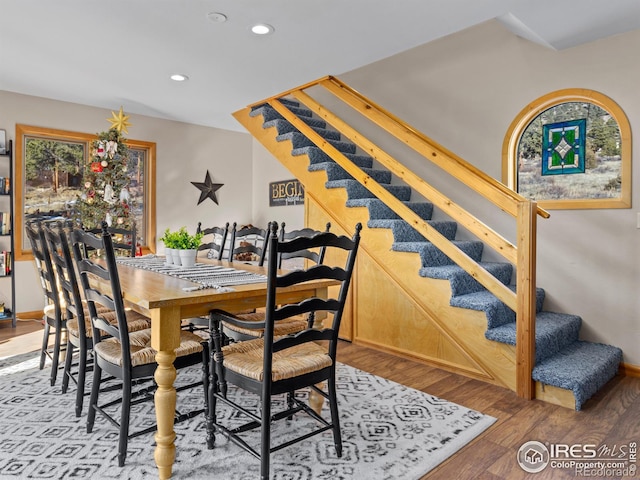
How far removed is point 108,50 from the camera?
363cm

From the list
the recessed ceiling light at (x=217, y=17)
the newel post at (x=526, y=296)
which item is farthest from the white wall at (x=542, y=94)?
the recessed ceiling light at (x=217, y=17)

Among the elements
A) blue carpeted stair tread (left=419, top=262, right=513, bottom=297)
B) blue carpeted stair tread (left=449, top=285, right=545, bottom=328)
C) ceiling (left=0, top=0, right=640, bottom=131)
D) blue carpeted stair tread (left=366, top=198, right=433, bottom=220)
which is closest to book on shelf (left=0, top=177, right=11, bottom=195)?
ceiling (left=0, top=0, right=640, bottom=131)

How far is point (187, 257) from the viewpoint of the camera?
287 cm

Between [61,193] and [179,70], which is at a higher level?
[179,70]

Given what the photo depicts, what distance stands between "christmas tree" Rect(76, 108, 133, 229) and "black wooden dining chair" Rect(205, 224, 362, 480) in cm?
342

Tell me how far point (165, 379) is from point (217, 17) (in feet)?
7.93

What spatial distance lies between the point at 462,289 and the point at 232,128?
444 cm

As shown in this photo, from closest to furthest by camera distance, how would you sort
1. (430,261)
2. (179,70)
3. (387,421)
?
1. (387,421)
2. (430,261)
3. (179,70)

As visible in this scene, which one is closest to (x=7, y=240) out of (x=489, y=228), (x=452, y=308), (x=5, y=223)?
(x=5, y=223)

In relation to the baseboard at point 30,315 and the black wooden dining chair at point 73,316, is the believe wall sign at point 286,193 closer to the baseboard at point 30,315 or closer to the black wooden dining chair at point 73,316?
the baseboard at point 30,315

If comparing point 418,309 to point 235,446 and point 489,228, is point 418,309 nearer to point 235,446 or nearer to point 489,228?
point 489,228

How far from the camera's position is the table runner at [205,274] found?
90.0 inches

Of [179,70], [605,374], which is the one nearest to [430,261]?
[605,374]

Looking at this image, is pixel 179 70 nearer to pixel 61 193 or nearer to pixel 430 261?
pixel 61 193
